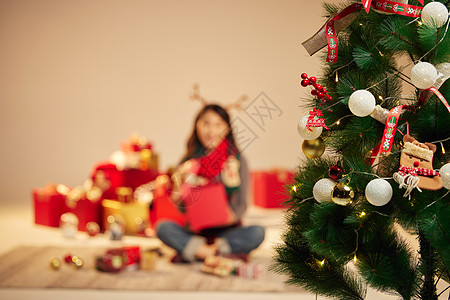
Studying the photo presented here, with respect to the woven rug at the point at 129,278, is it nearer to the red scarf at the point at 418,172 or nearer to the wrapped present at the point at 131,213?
the wrapped present at the point at 131,213

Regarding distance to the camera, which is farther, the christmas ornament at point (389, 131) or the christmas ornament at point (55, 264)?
the christmas ornament at point (55, 264)

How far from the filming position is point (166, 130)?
4988mm

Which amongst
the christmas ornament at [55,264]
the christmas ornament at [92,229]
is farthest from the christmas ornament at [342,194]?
the christmas ornament at [92,229]

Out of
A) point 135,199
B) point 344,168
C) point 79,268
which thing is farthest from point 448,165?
point 135,199

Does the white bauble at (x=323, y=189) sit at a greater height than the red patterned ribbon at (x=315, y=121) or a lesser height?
lesser

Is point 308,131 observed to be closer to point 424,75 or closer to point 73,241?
point 424,75

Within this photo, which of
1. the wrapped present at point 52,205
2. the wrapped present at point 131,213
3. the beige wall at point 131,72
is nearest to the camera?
the wrapped present at point 131,213

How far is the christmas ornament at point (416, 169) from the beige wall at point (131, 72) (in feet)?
12.7

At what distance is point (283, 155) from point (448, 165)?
13.2 feet

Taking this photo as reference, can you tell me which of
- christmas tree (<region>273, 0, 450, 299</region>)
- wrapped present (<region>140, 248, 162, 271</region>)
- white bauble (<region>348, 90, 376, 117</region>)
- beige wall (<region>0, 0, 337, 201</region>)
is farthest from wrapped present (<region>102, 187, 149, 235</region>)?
white bauble (<region>348, 90, 376, 117</region>)

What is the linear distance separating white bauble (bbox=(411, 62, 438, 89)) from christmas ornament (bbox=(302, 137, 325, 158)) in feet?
0.88

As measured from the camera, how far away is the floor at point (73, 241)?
7.24 feet

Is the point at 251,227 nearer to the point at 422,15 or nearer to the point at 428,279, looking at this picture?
the point at 428,279

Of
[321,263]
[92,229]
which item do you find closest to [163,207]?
[92,229]
